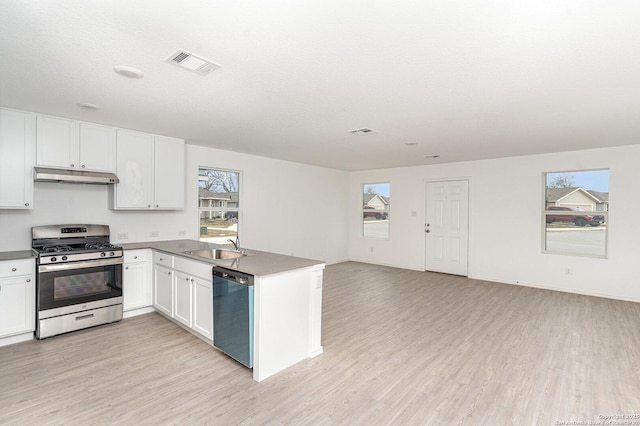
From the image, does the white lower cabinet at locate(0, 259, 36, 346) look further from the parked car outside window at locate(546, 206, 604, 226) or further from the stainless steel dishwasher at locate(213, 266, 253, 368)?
the parked car outside window at locate(546, 206, 604, 226)

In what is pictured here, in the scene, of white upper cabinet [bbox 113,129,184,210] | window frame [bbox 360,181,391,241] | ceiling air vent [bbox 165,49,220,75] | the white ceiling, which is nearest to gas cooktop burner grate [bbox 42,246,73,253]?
white upper cabinet [bbox 113,129,184,210]

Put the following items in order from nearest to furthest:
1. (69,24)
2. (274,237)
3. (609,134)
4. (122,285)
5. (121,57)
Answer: (69,24)
(121,57)
(122,285)
(609,134)
(274,237)

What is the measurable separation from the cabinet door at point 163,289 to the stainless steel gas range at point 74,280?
40 centimetres

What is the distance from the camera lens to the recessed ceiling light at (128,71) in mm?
2332

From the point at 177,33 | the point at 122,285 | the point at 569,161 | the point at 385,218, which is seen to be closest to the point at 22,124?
the point at 122,285

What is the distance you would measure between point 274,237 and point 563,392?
16.3 feet

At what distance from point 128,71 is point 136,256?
243 centimetres

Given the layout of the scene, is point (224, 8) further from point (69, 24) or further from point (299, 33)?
point (69, 24)

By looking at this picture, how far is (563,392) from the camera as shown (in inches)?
96.0

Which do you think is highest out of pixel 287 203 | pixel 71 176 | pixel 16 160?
pixel 16 160

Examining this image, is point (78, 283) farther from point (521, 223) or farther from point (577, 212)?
point (577, 212)

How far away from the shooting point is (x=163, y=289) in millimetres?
3846

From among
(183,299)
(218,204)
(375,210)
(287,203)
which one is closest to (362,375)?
(183,299)

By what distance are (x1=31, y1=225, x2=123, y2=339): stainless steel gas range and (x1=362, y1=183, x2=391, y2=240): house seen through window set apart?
575 centimetres
